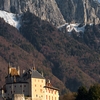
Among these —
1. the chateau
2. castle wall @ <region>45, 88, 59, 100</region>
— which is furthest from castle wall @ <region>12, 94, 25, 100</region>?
castle wall @ <region>45, 88, 59, 100</region>

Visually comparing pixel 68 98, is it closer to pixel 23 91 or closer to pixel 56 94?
pixel 56 94

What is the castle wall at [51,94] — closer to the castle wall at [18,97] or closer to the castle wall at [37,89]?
the castle wall at [37,89]

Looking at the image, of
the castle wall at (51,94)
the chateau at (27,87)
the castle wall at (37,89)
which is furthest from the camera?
the castle wall at (51,94)

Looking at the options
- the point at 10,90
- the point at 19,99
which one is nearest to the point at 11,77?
the point at 10,90

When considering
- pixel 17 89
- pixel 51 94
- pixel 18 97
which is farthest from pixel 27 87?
pixel 51 94

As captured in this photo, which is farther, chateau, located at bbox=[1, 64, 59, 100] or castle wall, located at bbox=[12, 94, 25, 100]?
chateau, located at bbox=[1, 64, 59, 100]

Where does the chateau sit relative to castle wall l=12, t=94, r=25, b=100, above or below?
above

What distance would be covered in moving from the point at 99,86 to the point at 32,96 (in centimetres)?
2120

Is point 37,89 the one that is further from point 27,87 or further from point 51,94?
point 51,94

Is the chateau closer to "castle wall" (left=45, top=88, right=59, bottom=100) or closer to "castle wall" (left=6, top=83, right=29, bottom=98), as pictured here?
"castle wall" (left=6, top=83, right=29, bottom=98)

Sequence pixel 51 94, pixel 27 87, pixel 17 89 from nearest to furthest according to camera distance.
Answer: pixel 27 87
pixel 17 89
pixel 51 94

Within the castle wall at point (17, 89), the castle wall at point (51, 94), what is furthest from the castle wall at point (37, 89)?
the castle wall at point (51, 94)

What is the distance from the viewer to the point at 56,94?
607 feet

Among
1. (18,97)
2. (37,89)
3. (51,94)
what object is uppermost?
(51,94)
